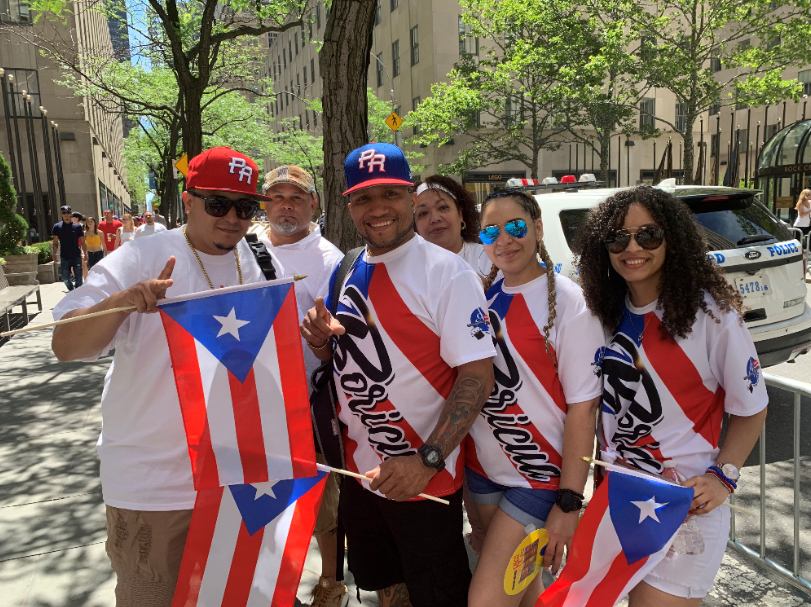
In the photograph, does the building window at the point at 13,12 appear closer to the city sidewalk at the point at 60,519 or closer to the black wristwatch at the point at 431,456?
the city sidewalk at the point at 60,519

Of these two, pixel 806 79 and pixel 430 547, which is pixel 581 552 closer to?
pixel 430 547

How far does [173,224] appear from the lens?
19938mm

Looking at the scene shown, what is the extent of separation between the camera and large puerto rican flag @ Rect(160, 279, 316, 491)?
2359 millimetres

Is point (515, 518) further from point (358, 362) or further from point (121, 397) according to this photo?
point (121, 397)

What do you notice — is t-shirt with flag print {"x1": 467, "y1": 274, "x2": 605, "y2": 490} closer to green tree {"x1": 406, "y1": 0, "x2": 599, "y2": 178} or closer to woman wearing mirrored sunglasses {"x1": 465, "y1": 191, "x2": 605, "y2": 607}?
woman wearing mirrored sunglasses {"x1": 465, "y1": 191, "x2": 605, "y2": 607}

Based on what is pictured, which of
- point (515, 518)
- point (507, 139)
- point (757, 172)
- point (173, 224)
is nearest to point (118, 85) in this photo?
point (173, 224)

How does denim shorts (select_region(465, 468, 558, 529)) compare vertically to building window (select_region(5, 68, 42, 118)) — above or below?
below

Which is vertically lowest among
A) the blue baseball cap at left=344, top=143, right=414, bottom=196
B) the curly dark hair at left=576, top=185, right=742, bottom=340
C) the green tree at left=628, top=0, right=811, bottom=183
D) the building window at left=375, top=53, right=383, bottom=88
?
the curly dark hair at left=576, top=185, right=742, bottom=340

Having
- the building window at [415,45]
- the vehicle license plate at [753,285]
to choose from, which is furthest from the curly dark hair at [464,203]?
the building window at [415,45]

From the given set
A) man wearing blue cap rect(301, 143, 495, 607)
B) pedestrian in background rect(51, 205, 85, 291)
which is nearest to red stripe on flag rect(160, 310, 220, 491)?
man wearing blue cap rect(301, 143, 495, 607)

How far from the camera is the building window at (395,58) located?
36.9 meters

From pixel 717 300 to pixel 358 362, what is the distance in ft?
4.43

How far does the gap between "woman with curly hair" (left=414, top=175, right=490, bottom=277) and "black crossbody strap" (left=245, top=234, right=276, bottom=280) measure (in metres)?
1.27

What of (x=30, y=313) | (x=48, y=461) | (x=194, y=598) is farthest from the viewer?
(x=30, y=313)
